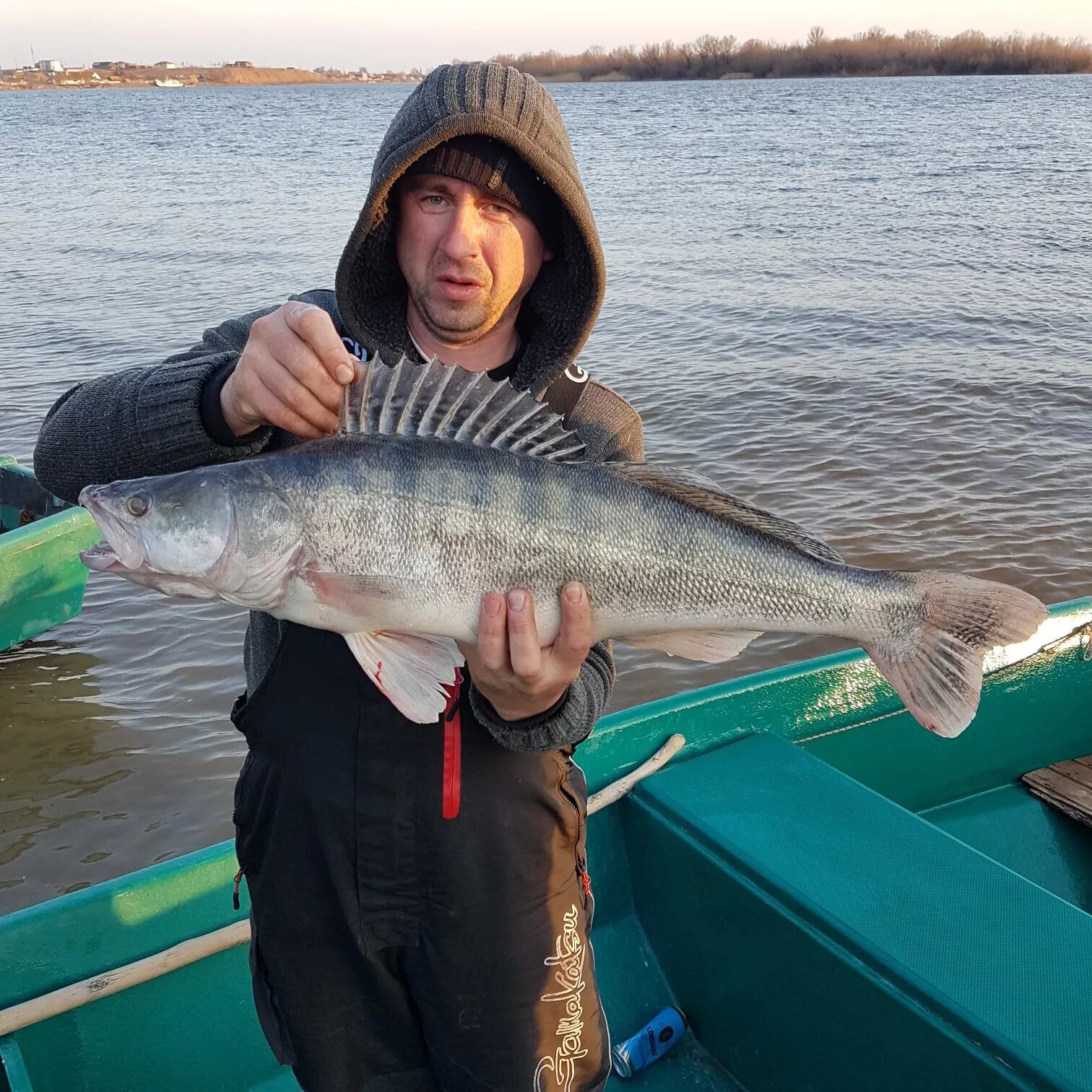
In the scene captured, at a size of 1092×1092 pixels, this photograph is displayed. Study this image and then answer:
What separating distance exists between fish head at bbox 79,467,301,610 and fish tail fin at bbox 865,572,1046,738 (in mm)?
1489

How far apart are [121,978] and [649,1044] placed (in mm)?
1797

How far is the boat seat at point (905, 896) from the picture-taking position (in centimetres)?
264

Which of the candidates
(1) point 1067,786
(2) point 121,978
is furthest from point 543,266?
(1) point 1067,786

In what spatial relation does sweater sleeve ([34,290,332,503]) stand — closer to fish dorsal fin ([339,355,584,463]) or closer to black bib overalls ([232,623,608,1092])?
fish dorsal fin ([339,355,584,463])

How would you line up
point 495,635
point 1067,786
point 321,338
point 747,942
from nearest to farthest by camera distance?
1. point 321,338
2. point 495,635
3. point 747,942
4. point 1067,786

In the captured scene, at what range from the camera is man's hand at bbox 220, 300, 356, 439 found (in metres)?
2.18

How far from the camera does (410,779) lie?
7.63 feet

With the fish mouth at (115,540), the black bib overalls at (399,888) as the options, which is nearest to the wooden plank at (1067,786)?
the black bib overalls at (399,888)

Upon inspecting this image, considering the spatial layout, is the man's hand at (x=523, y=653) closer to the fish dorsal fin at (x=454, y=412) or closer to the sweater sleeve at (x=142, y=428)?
the fish dorsal fin at (x=454, y=412)

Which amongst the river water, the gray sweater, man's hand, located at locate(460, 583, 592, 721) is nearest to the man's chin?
the gray sweater

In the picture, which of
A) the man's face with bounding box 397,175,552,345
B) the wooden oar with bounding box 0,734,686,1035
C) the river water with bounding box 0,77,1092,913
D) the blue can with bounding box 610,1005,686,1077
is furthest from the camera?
the river water with bounding box 0,77,1092,913

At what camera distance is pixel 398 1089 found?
8.25 feet

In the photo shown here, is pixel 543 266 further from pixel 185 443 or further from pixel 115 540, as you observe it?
pixel 115 540

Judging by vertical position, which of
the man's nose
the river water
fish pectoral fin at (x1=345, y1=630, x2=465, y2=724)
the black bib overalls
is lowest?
the river water
